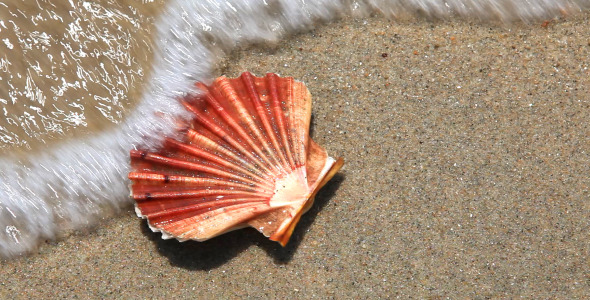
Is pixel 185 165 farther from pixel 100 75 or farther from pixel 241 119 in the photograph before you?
pixel 100 75

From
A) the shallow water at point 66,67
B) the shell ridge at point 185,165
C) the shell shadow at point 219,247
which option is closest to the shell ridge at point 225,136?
the shell ridge at point 185,165

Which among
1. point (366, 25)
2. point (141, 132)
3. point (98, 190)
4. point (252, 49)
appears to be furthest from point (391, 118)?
point (98, 190)

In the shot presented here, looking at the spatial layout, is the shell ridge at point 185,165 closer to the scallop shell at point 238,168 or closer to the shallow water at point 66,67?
the scallop shell at point 238,168

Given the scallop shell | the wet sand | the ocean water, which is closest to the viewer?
the scallop shell

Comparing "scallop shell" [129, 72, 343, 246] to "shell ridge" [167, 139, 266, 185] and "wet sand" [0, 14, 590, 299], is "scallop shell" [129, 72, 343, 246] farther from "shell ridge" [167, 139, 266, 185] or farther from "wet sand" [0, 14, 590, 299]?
"wet sand" [0, 14, 590, 299]

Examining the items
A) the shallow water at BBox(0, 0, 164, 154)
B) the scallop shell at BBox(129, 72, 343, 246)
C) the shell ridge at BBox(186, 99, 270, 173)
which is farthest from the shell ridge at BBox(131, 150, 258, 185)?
the shallow water at BBox(0, 0, 164, 154)

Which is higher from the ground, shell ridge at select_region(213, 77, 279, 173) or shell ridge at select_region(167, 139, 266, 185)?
shell ridge at select_region(213, 77, 279, 173)

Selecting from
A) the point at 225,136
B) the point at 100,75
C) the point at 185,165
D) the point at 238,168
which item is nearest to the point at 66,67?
the point at 100,75

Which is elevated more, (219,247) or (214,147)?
(214,147)
